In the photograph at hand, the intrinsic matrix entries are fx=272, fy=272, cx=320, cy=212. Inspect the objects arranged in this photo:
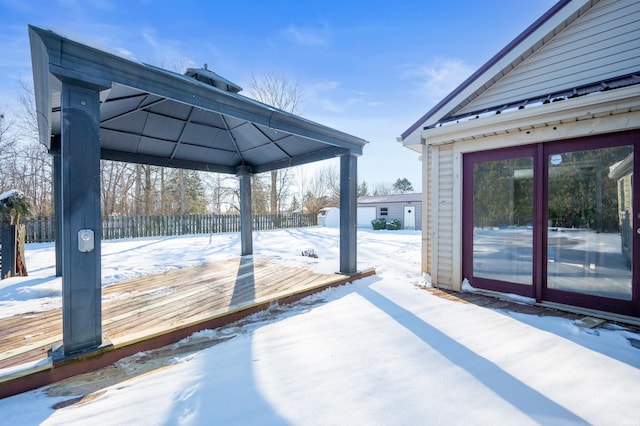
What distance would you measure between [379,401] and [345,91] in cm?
1045

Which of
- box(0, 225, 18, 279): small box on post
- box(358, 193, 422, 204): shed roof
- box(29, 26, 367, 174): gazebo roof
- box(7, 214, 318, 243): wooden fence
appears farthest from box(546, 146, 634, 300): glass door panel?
box(358, 193, 422, 204): shed roof

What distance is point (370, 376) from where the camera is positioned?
2002 millimetres

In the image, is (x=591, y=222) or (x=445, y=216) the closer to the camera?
(x=591, y=222)

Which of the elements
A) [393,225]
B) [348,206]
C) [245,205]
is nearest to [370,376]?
[348,206]

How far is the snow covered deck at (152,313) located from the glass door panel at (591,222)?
2838 mm

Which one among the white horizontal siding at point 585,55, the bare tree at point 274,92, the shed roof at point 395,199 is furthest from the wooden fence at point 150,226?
the white horizontal siding at point 585,55

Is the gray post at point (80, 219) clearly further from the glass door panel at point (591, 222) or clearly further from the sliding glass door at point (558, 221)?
the glass door panel at point (591, 222)

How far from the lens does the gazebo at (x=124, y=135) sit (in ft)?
6.70

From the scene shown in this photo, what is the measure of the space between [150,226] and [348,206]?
430 inches

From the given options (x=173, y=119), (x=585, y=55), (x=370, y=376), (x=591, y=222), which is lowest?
(x=370, y=376)

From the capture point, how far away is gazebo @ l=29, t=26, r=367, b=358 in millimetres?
2041

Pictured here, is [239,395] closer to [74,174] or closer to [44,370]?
[44,370]

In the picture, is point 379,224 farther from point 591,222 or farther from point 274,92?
point 591,222

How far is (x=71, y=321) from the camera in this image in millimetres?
2066
